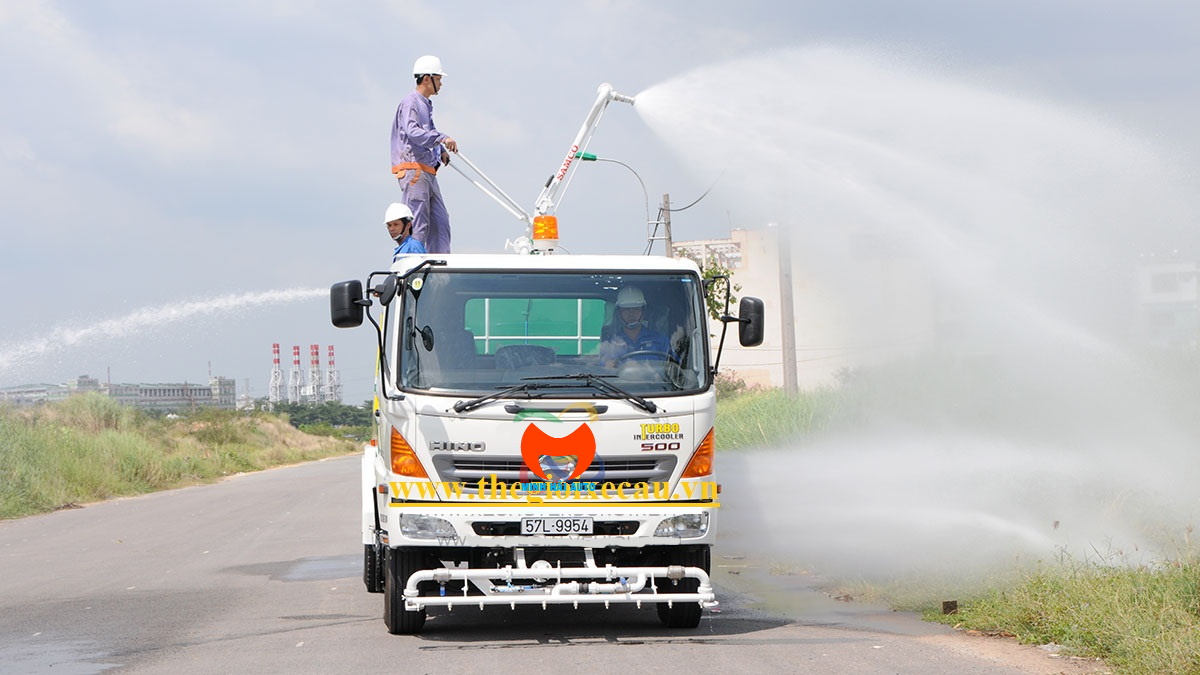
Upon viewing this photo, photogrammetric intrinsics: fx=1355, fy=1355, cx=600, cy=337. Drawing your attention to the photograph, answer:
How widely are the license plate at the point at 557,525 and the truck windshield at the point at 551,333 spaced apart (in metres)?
0.79

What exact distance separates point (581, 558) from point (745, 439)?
1556 centimetres

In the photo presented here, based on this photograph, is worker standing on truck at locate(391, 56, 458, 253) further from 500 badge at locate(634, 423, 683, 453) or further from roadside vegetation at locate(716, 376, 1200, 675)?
roadside vegetation at locate(716, 376, 1200, 675)

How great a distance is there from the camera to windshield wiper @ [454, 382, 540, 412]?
8422mm

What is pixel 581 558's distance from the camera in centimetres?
851

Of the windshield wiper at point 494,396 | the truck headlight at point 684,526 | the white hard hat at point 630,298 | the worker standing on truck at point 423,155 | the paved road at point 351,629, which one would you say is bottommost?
the paved road at point 351,629

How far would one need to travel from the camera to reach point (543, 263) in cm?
905

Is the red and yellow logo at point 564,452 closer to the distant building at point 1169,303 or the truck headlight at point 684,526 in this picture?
the truck headlight at point 684,526

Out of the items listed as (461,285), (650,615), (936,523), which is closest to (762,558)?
(936,523)

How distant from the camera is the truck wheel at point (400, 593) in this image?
8609mm

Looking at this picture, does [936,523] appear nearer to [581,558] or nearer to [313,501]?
[581,558]

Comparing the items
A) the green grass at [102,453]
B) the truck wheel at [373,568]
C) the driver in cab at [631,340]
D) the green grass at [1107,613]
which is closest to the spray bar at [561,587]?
the driver in cab at [631,340]

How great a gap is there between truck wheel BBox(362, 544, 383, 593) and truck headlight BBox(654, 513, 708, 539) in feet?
9.97

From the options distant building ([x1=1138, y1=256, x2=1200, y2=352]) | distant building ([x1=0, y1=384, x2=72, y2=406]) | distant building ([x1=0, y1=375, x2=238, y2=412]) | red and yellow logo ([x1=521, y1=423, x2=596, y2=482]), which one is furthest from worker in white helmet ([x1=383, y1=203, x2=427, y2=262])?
distant building ([x1=0, y1=384, x2=72, y2=406])

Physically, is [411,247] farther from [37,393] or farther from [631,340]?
[37,393]
